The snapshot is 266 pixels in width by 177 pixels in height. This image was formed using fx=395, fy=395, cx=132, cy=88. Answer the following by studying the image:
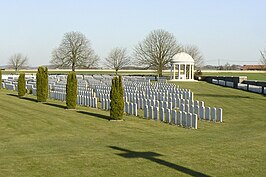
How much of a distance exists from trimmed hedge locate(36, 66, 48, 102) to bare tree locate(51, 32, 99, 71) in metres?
56.2

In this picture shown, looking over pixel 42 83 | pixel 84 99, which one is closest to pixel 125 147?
pixel 84 99

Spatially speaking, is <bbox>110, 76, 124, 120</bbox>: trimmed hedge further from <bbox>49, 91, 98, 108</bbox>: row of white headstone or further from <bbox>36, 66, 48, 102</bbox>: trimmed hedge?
<bbox>36, 66, 48, 102</bbox>: trimmed hedge

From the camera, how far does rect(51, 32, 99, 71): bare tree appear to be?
81.2 metres

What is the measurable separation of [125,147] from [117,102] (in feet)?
20.3

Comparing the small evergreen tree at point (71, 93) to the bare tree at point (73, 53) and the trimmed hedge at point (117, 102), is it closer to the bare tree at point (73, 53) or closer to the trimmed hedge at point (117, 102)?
the trimmed hedge at point (117, 102)

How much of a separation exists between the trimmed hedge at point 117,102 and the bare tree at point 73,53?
64.2 m

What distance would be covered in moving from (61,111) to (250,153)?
472 inches

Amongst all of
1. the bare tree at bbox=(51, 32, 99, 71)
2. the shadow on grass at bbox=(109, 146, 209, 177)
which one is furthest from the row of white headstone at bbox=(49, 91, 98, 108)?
the bare tree at bbox=(51, 32, 99, 71)

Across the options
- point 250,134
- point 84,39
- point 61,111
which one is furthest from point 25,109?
point 84,39

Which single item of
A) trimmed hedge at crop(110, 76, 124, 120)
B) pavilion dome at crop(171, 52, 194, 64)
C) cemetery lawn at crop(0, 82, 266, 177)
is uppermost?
pavilion dome at crop(171, 52, 194, 64)

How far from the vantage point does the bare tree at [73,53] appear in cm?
8119

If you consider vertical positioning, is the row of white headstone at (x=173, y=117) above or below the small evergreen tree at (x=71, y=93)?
below

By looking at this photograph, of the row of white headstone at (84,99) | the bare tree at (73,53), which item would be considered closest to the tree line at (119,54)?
the bare tree at (73,53)

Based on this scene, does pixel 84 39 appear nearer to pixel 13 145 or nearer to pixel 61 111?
pixel 61 111
